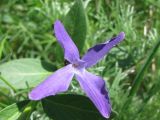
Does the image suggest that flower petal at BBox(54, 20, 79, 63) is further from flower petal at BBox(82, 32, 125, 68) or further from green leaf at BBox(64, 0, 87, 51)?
green leaf at BBox(64, 0, 87, 51)

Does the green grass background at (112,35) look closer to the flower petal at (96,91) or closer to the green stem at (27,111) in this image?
the green stem at (27,111)

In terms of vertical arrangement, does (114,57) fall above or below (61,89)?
below

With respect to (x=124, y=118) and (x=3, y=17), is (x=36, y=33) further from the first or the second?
(x=124, y=118)

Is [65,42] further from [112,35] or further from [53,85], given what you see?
[112,35]

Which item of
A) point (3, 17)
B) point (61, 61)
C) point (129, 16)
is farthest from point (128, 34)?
point (3, 17)

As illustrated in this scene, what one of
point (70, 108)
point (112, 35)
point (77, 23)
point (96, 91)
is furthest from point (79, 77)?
point (112, 35)
